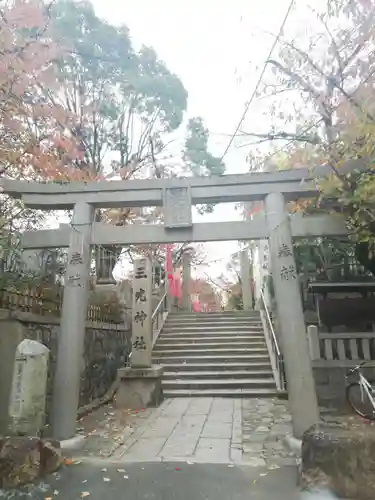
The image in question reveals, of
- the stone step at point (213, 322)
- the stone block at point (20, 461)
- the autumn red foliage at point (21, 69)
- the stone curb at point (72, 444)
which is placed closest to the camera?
the stone block at point (20, 461)

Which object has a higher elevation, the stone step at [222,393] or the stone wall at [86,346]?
the stone wall at [86,346]

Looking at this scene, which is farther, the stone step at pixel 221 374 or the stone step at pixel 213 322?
the stone step at pixel 213 322

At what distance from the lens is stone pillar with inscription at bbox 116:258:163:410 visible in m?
9.52

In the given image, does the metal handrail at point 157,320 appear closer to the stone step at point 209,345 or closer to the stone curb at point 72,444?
the stone step at point 209,345

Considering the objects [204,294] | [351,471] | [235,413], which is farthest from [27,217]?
[204,294]

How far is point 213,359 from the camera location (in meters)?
12.8

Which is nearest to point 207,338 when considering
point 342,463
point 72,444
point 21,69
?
point 72,444

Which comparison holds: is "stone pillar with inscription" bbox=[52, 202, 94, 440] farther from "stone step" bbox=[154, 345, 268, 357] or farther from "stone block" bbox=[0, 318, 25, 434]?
"stone step" bbox=[154, 345, 268, 357]

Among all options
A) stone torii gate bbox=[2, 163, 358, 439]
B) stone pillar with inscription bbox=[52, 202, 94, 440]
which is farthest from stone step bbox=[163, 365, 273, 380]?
stone pillar with inscription bbox=[52, 202, 94, 440]

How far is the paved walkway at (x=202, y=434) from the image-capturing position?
222 inches

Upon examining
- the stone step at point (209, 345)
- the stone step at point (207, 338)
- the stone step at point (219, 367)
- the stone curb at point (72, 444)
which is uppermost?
the stone step at point (207, 338)

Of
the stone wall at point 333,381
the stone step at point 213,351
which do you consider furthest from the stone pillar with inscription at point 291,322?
the stone step at point 213,351

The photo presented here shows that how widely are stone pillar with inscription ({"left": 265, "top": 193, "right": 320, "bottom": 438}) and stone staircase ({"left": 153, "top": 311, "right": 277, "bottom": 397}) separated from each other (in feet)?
14.8

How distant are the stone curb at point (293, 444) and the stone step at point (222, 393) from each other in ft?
14.3
